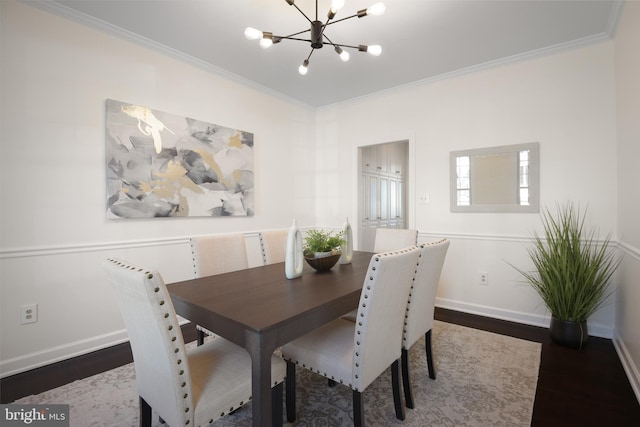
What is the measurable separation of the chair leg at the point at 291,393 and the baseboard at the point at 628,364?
6.54 ft

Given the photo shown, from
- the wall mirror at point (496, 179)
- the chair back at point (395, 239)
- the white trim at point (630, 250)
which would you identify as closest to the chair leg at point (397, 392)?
the chair back at point (395, 239)

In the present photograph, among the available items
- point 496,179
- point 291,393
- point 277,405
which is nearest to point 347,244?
point 291,393

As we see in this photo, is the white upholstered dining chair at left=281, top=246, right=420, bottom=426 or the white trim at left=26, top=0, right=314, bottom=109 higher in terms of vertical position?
the white trim at left=26, top=0, right=314, bottom=109

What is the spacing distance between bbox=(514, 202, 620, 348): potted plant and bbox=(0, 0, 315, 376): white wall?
3306mm

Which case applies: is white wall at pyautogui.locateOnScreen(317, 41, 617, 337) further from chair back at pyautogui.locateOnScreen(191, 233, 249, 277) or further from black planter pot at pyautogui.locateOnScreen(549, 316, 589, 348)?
chair back at pyautogui.locateOnScreen(191, 233, 249, 277)

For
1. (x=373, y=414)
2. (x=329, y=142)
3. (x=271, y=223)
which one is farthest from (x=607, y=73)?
(x=271, y=223)

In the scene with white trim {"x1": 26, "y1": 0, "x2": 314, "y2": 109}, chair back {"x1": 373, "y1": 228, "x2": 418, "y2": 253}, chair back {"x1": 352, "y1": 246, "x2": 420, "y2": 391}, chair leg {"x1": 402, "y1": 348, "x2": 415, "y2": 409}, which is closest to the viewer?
chair back {"x1": 352, "y1": 246, "x2": 420, "y2": 391}

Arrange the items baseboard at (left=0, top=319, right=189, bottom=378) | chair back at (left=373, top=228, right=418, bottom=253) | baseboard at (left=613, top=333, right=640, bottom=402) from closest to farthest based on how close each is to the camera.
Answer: baseboard at (left=613, top=333, right=640, bottom=402)
baseboard at (left=0, top=319, right=189, bottom=378)
chair back at (left=373, top=228, right=418, bottom=253)

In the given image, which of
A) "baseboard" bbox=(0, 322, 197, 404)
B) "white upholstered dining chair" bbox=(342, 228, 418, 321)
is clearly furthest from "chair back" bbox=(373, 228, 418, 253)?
"baseboard" bbox=(0, 322, 197, 404)

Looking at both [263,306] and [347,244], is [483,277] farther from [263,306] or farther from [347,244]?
[263,306]

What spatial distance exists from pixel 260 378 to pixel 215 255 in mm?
1263

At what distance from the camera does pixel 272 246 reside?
2465mm

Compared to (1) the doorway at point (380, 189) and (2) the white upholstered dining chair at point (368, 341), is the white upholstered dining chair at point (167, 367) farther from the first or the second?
(1) the doorway at point (380, 189)

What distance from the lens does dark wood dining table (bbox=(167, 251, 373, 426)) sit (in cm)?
106
